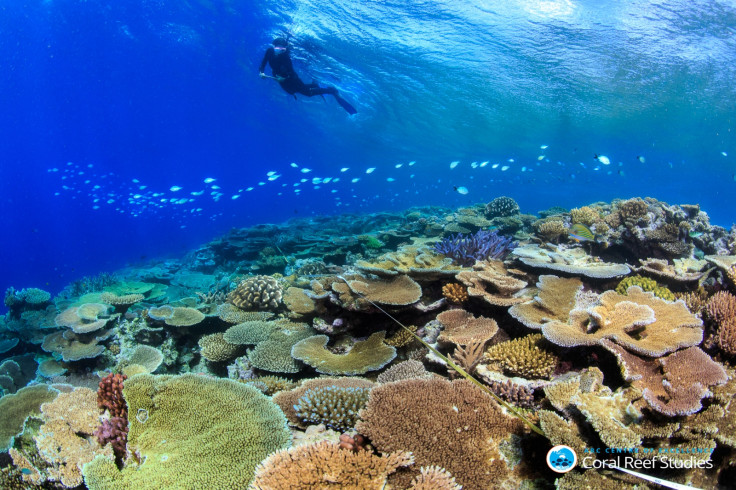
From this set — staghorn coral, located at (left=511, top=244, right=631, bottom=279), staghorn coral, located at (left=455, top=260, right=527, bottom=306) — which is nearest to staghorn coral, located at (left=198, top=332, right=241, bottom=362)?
staghorn coral, located at (left=455, top=260, right=527, bottom=306)

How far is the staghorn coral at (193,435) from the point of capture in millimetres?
2355

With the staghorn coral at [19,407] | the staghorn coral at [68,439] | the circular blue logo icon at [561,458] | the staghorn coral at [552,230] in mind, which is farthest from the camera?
the staghorn coral at [552,230]

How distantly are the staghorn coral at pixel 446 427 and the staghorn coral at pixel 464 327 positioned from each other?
1032 millimetres

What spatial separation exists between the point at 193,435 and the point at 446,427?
2202mm

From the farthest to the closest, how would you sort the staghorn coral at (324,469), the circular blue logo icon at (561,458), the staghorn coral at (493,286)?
the staghorn coral at (493,286) → the circular blue logo icon at (561,458) → the staghorn coral at (324,469)

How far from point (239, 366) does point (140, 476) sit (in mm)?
2877

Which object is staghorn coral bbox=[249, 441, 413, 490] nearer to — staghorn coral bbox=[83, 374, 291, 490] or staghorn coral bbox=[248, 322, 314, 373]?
staghorn coral bbox=[83, 374, 291, 490]

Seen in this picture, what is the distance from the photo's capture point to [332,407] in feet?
10.0

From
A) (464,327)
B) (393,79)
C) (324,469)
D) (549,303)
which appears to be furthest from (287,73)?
(324,469)

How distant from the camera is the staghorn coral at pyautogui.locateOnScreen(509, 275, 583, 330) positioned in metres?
3.99

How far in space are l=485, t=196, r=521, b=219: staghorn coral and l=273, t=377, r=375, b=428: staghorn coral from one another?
1107 centimetres

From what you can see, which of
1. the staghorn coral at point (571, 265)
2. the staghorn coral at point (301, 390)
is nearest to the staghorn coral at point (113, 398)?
the staghorn coral at point (301, 390)

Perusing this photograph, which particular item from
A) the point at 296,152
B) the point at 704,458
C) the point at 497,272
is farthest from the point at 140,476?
the point at 296,152

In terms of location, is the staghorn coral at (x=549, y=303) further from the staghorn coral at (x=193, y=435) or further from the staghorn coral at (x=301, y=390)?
the staghorn coral at (x=193, y=435)
